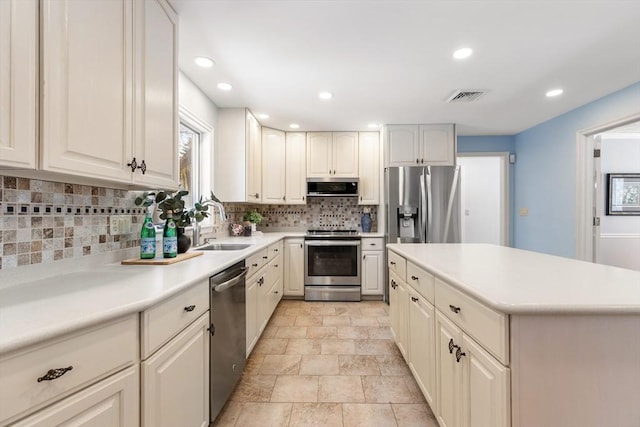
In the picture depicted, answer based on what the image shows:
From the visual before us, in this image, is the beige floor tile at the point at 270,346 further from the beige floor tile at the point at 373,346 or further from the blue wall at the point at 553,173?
the blue wall at the point at 553,173

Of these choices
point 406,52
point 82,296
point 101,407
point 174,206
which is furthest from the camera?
point 406,52

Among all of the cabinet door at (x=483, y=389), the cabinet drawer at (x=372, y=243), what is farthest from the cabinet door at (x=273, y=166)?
the cabinet door at (x=483, y=389)

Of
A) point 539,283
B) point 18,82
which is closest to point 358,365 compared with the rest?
point 539,283

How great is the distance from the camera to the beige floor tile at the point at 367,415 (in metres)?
1.60

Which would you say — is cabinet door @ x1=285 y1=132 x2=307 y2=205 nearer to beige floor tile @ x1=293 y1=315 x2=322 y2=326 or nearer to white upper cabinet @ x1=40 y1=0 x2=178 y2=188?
beige floor tile @ x1=293 y1=315 x2=322 y2=326

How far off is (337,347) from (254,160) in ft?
7.65

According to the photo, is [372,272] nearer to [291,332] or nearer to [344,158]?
[291,332]

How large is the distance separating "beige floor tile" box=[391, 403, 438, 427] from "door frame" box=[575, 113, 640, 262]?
302cm

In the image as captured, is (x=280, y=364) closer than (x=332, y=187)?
Yes

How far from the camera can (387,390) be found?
6.21 ft

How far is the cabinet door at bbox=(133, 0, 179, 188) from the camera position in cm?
139

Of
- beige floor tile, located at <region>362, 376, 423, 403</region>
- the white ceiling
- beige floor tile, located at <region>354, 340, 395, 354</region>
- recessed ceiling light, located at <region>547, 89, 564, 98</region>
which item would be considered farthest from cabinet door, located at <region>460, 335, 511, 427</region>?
recessed ceiling light, located at <region>547, 89, 564, 98</region>

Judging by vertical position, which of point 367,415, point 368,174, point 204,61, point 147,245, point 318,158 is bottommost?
point 367,415

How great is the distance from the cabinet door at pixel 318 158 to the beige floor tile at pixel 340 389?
271 cm
